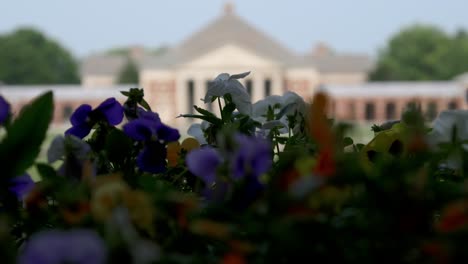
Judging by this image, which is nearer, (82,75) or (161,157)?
(161,157)

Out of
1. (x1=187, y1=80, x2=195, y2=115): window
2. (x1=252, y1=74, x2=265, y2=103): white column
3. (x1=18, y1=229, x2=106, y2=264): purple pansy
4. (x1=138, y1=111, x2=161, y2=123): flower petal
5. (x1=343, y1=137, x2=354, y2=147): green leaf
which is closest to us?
(x1=18, y1=229, x2=106, y2=264): purple pansy

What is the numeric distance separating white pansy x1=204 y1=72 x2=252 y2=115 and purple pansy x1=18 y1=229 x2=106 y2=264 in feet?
1.40

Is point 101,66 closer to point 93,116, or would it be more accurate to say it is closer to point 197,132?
point 197,132

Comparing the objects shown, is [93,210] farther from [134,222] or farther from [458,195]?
[458,195]

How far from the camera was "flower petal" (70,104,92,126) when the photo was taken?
0.70 m

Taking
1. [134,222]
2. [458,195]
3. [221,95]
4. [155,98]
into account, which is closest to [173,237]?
[134,222]

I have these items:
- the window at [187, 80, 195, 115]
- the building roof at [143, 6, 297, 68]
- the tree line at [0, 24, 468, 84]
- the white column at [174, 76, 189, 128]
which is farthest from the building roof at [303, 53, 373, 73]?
the white column at [174, 76, 189, 128]

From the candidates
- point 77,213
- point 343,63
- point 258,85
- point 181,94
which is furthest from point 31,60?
point 77,213

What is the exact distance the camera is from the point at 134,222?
0.39 meters

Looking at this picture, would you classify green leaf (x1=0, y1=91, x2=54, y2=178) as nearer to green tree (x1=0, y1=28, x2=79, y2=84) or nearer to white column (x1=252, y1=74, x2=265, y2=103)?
white column (x1=252, y1=74, x2=265, y2=103)

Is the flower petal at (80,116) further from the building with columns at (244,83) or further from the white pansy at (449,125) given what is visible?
the building with columns at (244,83)

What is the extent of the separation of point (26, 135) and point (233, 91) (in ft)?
0.96

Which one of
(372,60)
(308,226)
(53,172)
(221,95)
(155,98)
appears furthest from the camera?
(372,60)

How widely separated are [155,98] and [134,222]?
3814 centimetres
